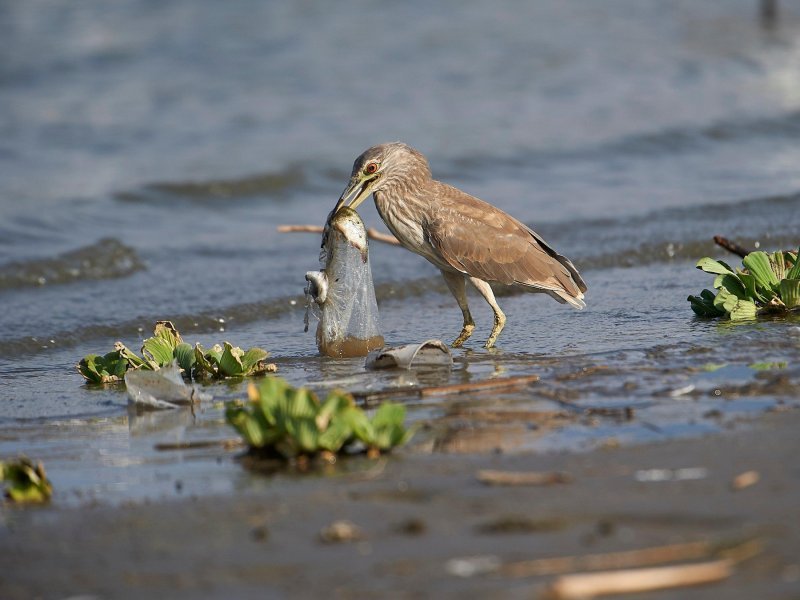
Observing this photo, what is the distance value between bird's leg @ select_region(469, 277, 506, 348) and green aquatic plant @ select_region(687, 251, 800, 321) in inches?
47.3

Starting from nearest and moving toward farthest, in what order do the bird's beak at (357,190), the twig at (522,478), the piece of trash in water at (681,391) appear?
1. the twig at (522,478)
2. the piece of trash in water at (681,391)
3. the bird's beak at (357,190)

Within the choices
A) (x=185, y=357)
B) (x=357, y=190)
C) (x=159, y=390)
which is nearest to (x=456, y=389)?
(x=159, y=390)

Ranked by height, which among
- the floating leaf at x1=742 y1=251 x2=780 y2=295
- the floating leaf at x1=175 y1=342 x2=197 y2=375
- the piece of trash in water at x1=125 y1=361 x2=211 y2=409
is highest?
the floating leaf at x1=742 y1=251 x2=780 y2=295

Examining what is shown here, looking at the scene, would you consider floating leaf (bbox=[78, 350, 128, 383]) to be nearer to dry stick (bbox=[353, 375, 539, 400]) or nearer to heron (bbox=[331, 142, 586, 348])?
dry stick (bbox=[353, 375, 539, 400])

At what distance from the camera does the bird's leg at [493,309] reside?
250 inches

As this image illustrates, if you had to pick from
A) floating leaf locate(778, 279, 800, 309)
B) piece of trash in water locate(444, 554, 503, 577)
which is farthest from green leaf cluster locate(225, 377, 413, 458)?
floating leaf locate(778, 279, 800, 309)

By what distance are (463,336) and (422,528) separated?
3.47 meters

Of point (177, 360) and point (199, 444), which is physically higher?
point (177, 360)

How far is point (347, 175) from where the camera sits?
492 inches

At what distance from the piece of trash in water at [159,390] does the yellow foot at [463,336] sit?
193 centimetres

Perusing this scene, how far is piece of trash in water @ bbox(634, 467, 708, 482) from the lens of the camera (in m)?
3.35

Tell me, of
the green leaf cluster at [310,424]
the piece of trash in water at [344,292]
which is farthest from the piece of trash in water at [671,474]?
the piece of trash in water at [344,292]

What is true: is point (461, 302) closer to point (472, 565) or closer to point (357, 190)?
point (357, 190)

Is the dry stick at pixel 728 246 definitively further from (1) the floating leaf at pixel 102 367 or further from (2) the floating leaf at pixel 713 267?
(1) the floating leaf at pixel 102 367
